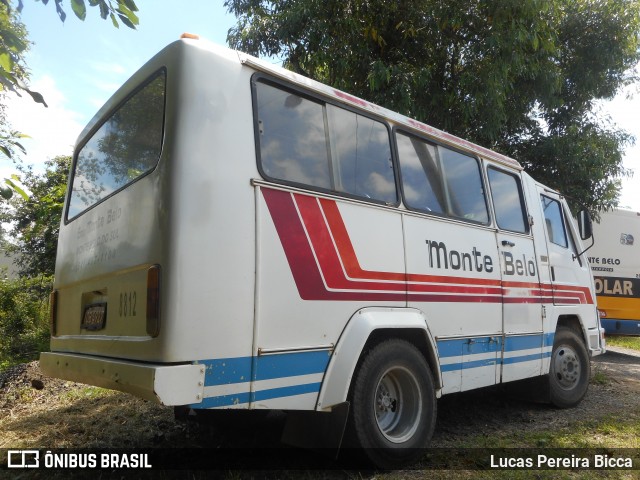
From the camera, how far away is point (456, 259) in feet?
15.0

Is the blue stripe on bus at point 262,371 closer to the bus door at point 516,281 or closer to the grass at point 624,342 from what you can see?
the bus door at point 516,281

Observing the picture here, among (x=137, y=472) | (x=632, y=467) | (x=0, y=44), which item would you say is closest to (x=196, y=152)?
(x=0, y=44)

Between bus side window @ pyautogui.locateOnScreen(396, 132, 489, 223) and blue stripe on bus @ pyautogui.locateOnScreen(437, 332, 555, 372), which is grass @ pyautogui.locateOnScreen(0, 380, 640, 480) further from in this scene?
bus side window @ pyautogui.locateOnScreen(396, 132, 489, 223)

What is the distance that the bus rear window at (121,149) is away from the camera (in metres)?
3.31

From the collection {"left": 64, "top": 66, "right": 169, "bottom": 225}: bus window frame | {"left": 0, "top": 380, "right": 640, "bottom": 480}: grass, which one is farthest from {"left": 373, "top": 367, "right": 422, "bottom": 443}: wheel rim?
{"left": 64, "top": 66, "right": 169, "bottom": 225}: bus window frame

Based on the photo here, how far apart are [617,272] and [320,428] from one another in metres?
10.7

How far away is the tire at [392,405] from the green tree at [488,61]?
460 cm

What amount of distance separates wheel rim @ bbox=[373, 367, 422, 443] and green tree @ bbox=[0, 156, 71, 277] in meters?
3.46

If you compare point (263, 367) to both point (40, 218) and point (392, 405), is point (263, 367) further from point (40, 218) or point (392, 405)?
point (40, 218)

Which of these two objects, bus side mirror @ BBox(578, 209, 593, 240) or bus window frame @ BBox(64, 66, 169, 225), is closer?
bus window frame @ BBox(64, 66, 169, 225)

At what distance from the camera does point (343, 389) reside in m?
3.39

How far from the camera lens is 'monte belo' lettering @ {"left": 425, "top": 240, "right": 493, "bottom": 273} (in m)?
4.34

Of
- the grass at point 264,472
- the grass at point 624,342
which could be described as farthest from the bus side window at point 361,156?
the grass at point 624,342

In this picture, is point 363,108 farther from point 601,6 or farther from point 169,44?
point 601,6
